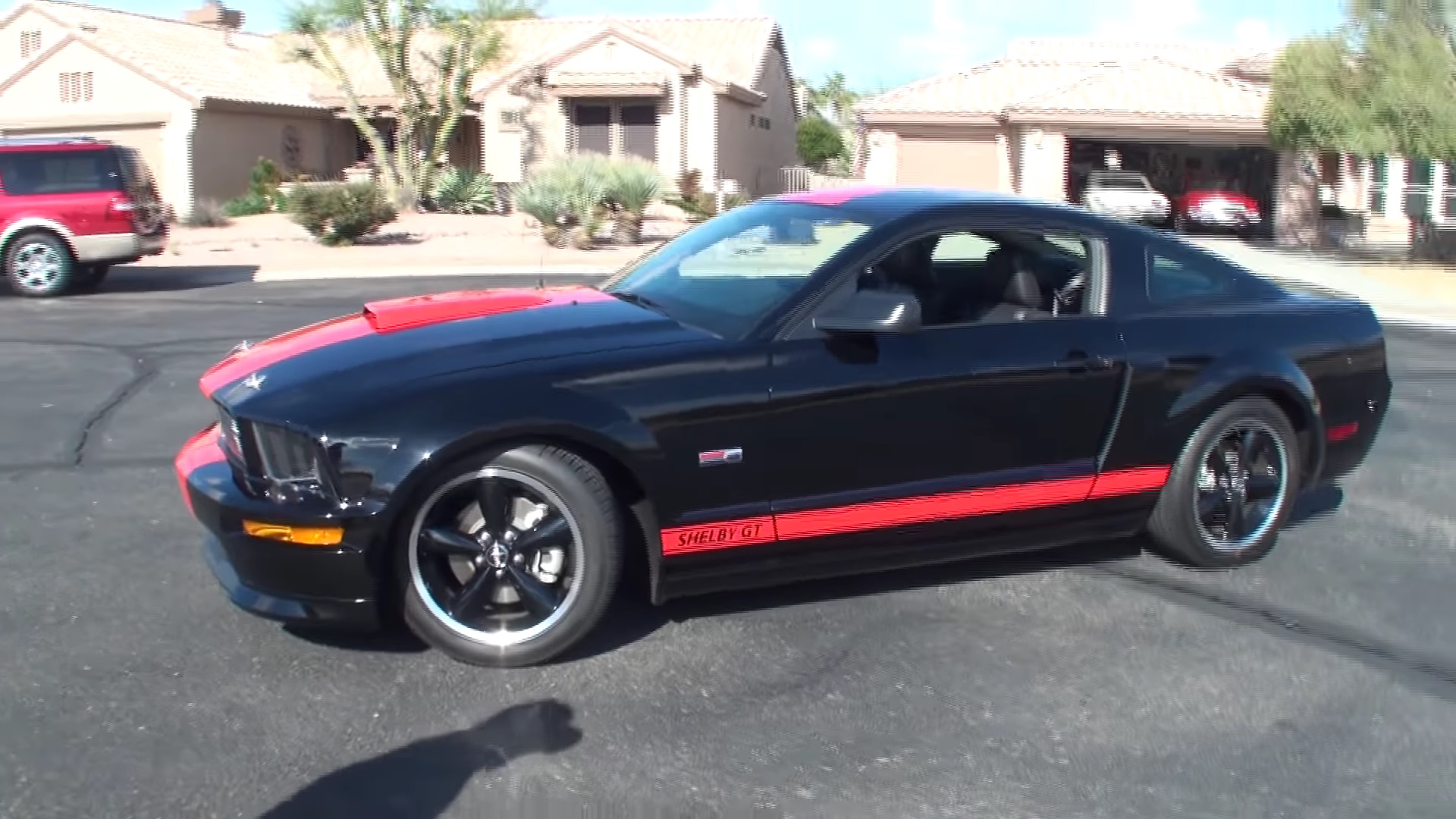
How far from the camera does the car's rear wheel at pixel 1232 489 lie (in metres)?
5.43

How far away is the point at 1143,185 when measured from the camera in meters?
31.7

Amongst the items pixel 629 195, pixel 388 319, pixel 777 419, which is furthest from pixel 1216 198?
pixel 388 319

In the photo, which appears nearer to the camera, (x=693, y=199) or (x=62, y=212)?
(x=62, y=212)

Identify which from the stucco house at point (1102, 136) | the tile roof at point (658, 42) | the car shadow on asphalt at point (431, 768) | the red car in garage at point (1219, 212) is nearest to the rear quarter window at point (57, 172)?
the car shadow on asphalt at point (431, 768)

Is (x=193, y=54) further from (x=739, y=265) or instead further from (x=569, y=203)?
(x=739, y=265)

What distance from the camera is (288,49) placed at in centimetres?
3275

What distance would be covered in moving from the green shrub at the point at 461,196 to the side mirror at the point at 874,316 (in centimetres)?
2648

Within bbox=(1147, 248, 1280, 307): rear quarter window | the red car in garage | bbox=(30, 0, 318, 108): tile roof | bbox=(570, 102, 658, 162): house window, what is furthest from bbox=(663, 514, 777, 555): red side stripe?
bbox=(30, 0, 318, 108): tile roof

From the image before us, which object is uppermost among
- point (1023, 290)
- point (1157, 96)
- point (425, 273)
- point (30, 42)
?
point (30, 42)

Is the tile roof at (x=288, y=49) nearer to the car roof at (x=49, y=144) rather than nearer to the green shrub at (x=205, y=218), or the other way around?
the green shrub at (x=205, y=218)

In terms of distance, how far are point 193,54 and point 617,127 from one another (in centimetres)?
1107

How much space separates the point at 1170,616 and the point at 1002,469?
85 cm

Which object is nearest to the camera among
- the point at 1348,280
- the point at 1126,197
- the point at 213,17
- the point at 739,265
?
the point at 739,265

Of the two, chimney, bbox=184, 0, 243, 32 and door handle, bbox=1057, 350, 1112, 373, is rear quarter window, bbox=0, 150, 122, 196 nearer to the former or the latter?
door handle, bbox=1057, 350, 1112, 373
